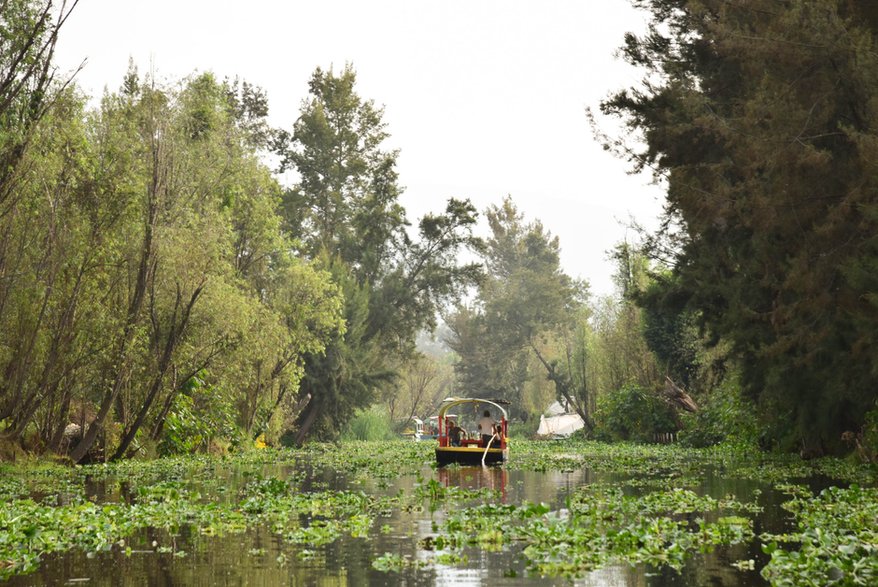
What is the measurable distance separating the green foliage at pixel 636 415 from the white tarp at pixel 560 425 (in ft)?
70.1

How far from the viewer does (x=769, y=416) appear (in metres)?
31.4

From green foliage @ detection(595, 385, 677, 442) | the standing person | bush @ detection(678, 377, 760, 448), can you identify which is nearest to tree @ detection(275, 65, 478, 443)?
green foliage @ detection(595, 385, 677, 442)

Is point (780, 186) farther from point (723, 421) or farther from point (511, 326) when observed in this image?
point (511, 326)

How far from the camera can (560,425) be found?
84.8 metres

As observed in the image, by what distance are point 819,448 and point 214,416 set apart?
2208 cm

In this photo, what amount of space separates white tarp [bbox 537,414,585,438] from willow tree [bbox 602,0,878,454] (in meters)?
50.1

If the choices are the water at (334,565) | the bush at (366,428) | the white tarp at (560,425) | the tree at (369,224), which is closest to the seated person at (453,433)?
the water at (334,565)

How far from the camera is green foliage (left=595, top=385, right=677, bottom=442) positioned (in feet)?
179

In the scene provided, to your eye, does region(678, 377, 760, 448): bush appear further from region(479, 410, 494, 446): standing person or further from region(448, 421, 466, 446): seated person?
region(448, 421, 466, 446): seated person

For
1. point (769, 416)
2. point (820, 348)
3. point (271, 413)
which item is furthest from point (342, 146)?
point (820, 348)

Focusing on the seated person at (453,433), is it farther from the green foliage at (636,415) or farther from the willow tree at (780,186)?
the green foliage at (636,415)

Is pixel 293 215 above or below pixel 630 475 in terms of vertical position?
above

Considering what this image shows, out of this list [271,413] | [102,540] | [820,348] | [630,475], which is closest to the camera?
[102,540]

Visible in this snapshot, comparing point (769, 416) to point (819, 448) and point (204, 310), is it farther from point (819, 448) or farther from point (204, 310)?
point (204, 310)
